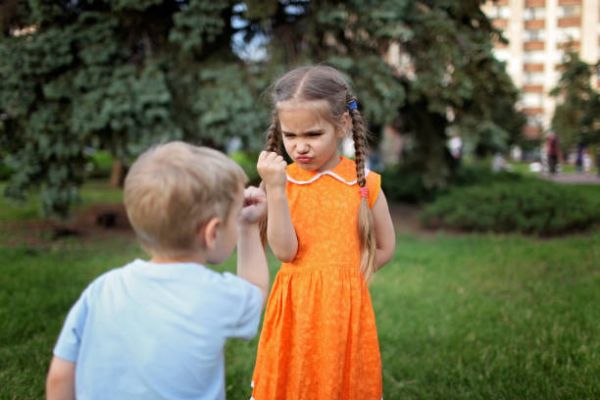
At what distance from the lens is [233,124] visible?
7.29m

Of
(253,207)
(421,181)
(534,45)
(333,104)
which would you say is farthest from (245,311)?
(534,45)

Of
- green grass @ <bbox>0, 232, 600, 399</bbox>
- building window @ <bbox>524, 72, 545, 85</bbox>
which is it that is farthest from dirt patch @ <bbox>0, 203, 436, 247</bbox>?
building window @ <bbox>524, 72, 545, 85</bbox>

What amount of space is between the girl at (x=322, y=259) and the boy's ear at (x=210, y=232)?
0.59m

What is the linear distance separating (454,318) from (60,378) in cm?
358

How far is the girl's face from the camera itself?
6.46 feet

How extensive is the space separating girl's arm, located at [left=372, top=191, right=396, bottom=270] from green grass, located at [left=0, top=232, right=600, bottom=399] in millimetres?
1302

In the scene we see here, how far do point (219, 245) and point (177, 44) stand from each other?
272 inches

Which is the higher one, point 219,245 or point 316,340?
point 219,245

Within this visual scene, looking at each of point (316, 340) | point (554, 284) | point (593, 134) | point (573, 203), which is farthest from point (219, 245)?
point (593, 134)

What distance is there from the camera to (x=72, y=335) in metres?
1.36

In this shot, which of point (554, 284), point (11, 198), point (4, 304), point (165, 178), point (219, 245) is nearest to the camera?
point (165, 178)

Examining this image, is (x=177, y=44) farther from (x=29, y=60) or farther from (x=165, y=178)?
(x=165, y=178)

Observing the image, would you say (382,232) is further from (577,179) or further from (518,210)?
(577,179)

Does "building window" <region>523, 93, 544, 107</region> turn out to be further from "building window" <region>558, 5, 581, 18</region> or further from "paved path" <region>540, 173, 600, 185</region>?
"paved path" <region>540, 173, 600, 185</region>
